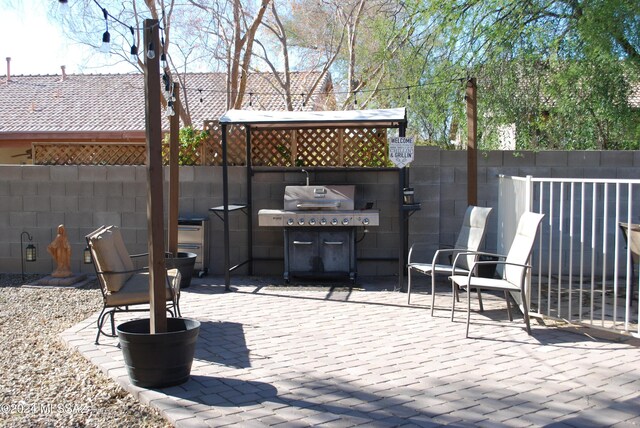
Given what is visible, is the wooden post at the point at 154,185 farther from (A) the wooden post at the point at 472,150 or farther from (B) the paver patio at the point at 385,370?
(A) the wooden post at the point at 472,150

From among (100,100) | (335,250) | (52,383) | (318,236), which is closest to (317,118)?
(318,236)

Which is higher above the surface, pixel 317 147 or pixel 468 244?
pixel 317 147

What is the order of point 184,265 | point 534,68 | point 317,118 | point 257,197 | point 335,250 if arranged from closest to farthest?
point 317,118 → point 184,265 → point 335,250 → point 534,68 → point 257,197

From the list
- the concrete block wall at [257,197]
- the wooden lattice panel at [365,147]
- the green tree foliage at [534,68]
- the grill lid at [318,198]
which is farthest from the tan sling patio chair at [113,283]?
the green tree foliage at [534,68]

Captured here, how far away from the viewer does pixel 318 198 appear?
8.86 metres

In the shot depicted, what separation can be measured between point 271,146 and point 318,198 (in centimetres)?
150

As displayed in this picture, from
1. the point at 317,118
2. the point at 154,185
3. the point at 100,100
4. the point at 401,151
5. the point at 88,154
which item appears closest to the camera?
the point at 154,185

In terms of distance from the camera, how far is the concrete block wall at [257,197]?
947 centimetres

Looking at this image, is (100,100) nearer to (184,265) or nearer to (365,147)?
(365,147)

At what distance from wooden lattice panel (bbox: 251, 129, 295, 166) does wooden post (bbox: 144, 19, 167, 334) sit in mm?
5091

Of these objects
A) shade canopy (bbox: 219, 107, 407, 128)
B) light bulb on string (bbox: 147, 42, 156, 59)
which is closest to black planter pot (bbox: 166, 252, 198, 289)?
shade canopy (bbox: 219, 107, 407, 128)

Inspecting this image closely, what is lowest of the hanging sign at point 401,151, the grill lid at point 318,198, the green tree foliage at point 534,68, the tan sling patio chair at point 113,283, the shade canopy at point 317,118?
the tan sling patio chair at point 113,283

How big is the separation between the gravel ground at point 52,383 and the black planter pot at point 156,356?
17 centimetres

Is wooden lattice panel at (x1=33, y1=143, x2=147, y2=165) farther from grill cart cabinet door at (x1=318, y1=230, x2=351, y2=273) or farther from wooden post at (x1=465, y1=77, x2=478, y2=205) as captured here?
wooden post at (x1=465, y1=77, x2=478, y2=205)
